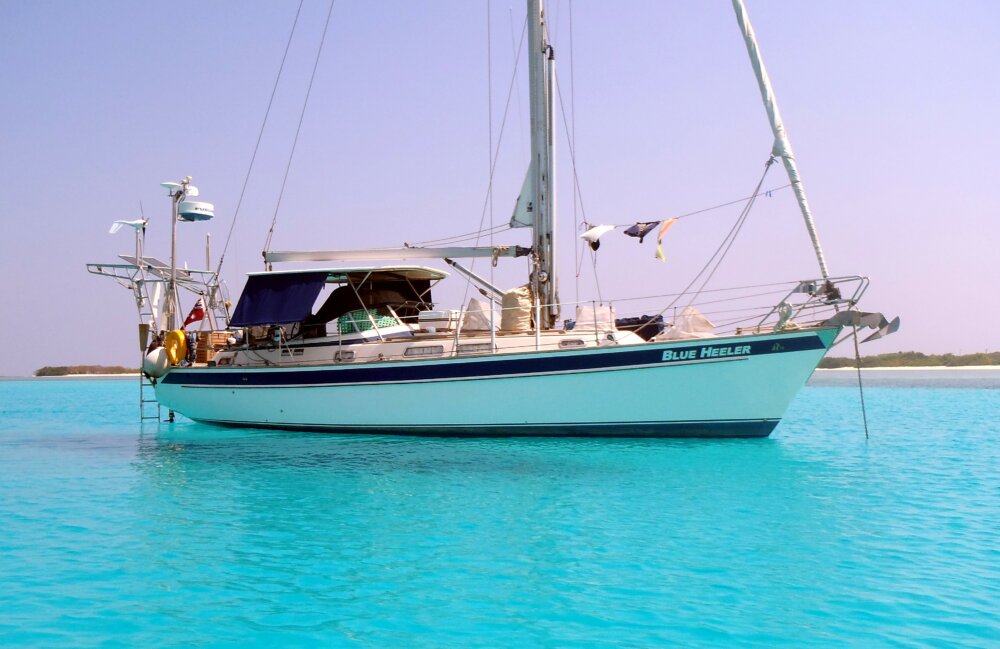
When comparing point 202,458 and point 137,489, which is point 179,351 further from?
point 137,489

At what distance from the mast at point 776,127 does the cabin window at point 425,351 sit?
334 inches

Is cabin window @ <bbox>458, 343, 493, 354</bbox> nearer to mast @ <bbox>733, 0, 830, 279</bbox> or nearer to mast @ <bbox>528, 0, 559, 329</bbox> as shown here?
mast @ <bbox>528, 0, 559, 329</bbox>

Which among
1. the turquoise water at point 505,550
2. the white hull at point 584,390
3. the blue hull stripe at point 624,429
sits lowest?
A: the turquoise water at point 505,550

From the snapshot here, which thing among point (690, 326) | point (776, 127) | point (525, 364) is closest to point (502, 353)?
point (525, 364)

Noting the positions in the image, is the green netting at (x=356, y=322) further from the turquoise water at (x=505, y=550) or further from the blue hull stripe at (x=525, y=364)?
the turquoise water at (x=505, y=550)

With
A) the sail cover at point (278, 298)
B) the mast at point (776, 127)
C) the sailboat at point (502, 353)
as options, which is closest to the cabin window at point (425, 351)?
the sailboat at point (502, 353)

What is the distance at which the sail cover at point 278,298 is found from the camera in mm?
18781

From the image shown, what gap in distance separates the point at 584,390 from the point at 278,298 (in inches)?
318

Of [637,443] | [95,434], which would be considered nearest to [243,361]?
[95,434]

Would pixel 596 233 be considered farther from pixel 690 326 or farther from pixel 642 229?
pixel 690 326

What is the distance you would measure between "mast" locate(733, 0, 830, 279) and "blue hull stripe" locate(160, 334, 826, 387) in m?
2.12

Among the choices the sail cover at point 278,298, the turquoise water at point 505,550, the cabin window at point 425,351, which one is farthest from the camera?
the sail cover at point 278,298

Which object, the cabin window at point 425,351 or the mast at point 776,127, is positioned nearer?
the mast at point 776,127

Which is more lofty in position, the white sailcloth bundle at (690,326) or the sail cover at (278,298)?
the sail cover at (278,298)
